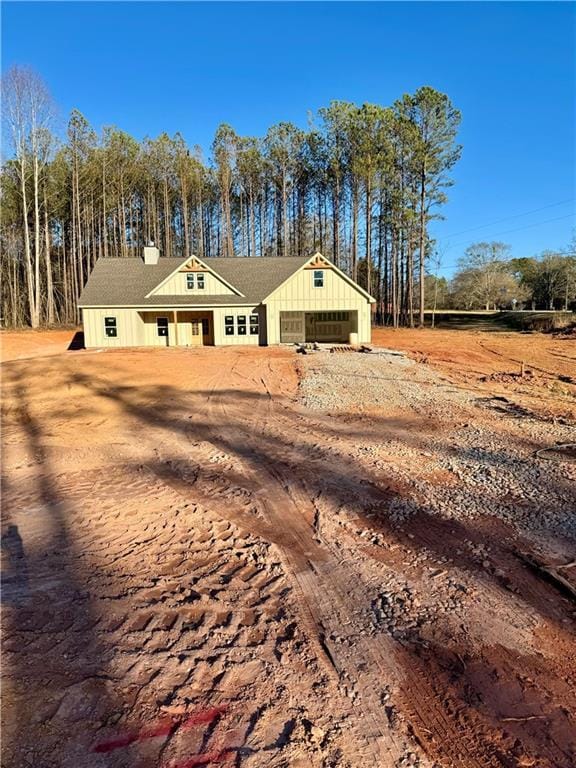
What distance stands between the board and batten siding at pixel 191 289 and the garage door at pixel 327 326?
5.03 metres

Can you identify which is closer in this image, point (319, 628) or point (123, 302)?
point (319, 628)

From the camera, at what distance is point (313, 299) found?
87.9 ft

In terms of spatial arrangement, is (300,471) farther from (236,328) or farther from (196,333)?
(196,333)

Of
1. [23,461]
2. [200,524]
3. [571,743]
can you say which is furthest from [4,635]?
[23,461]

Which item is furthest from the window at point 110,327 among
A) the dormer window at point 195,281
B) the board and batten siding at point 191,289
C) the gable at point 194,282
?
the dormer window at point 195,281

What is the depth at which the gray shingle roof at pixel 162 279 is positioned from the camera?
26703mm

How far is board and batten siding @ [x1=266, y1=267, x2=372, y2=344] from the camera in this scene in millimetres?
26625

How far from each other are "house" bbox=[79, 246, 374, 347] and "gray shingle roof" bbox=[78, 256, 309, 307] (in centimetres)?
6

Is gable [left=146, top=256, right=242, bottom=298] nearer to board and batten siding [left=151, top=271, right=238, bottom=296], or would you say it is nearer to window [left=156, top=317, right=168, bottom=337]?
board and batten siding [left=151, top=271, right=238, bottom=296]

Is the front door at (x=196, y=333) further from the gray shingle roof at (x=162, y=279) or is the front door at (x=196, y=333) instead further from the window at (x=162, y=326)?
the gray shingle roof at (x=162, y=279)

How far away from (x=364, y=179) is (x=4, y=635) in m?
43.2

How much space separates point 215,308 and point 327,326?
6.84m

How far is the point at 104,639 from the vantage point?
10.8 ft

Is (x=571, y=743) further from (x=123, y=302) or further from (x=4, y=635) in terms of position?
(x=123, y=302)
